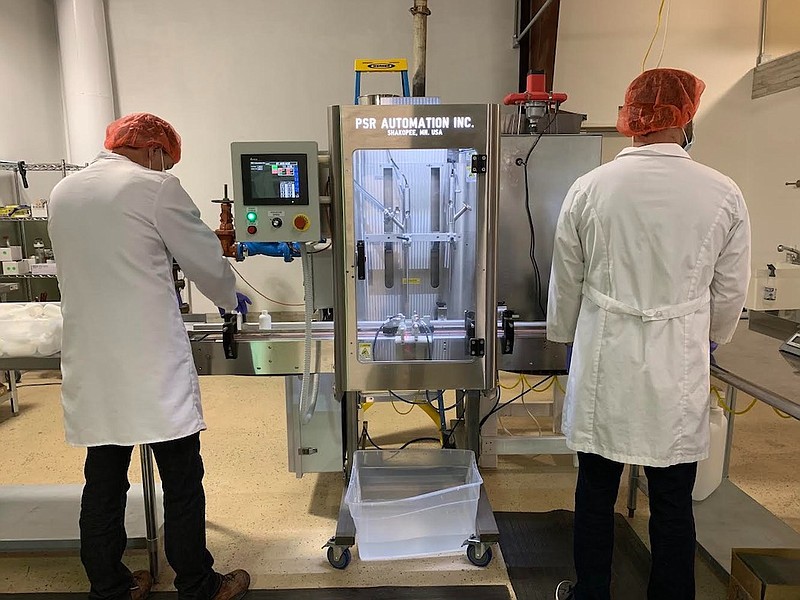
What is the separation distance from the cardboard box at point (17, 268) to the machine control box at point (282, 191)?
2.72 m

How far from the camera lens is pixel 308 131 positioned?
408 cm

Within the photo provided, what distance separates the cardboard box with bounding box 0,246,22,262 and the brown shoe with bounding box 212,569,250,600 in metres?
2.86

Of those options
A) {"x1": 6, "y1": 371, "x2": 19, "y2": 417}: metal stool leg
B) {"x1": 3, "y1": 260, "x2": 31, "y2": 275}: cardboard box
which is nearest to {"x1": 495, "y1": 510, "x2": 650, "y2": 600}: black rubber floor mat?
{"x1": 6, "y1": 371, "x2": 19, "y2": 417}: metal stool leg

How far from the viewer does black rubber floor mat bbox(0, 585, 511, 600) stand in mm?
1741

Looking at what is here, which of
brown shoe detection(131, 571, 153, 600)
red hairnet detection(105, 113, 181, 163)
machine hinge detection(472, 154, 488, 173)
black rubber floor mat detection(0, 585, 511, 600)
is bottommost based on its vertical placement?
black rubber floor mat detection(0, 585, 511, 600)

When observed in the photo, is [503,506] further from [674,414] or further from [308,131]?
[308,131]

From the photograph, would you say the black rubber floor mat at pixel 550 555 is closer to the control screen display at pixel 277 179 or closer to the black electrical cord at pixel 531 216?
the black electrical cord at pixel 531 216

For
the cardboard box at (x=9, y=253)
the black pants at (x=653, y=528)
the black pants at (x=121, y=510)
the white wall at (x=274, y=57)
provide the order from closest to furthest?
the black pants at (x=653, y=528)
the black pants at (x=121, y=510)
the cardboard box at (x=9, y=253)
the white wall at (x=274, y=57)

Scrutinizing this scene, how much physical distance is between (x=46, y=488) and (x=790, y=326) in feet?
9.24

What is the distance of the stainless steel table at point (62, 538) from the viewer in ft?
5.77

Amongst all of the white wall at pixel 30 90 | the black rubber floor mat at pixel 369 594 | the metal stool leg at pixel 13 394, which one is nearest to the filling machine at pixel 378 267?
the black rubber floor mat at pixel 369 594

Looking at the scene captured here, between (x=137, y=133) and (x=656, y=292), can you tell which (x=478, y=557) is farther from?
(x=137, y=133)

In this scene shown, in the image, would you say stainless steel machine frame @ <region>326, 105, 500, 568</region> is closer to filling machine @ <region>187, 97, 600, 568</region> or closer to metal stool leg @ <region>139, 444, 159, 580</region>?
filling machine @ <region>187, 97, 600, 568</region>

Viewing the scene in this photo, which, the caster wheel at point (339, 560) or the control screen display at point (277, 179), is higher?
the control screen display at point (277, 179)
